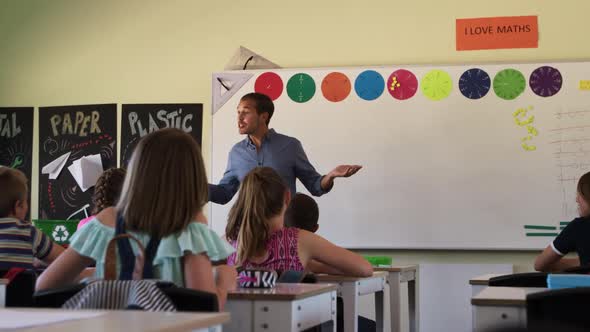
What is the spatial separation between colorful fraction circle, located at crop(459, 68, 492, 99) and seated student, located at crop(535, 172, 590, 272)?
1.55 meters

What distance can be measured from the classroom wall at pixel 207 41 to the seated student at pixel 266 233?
7.63ft

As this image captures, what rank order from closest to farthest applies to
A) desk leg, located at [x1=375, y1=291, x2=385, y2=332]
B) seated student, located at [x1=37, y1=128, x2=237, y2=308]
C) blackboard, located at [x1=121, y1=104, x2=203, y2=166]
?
1. seated student, located at [x1=37, y1=128, x2=237, y2=308]
2. desk leg, located at [x1=375, y1=291, x2=385, y2=332]
3. blackboard, located at [x1=121, y1=104, x2=203, y2=166]

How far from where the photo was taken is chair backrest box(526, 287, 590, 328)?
5.98ft

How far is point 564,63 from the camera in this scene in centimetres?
517

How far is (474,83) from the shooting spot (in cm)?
530

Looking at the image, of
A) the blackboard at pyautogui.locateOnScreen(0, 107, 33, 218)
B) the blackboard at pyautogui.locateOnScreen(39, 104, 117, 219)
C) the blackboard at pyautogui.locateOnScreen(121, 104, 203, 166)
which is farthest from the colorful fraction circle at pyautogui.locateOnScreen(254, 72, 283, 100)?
the blackboard at pyautogui.locateOnScreen(0, 107, 33, 218)

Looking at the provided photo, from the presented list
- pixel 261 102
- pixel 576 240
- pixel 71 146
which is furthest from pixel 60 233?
pixel 576 240

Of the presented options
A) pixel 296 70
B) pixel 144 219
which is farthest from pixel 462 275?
pixel 144 219

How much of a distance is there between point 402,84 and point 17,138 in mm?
2771

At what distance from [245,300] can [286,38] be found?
3.52 metres

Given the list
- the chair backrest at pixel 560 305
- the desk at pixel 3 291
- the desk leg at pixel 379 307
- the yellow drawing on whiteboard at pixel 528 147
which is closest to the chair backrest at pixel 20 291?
the desk at pixel 3 291

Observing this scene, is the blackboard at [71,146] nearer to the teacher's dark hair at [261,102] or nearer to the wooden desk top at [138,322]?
the teacher's dark hair at [261,102]

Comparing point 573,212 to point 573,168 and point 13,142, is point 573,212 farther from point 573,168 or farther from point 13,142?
point 13,142

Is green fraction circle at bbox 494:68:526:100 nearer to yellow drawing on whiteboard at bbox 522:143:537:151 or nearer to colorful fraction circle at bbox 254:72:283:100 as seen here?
yellow drawing on whiteboard at bbox 522:143:537:151
